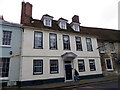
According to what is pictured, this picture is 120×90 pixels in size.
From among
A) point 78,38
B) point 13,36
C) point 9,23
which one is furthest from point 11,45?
point 78,38

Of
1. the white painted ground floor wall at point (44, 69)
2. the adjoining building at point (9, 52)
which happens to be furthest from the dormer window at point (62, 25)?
the adjoining building at point (9, 52)

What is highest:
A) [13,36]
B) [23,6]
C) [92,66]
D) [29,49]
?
[23,6]

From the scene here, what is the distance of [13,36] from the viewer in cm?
1033

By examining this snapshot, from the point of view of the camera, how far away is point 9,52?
976 centimetres

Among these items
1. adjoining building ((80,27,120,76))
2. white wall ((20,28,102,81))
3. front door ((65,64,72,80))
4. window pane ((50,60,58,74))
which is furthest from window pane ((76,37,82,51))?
window pane ((50,60,58,74))

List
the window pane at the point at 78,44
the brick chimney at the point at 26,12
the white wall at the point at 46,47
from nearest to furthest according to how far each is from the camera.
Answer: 1. the white wall at the point at 46,47
2. the brick chimney at the point at 26,12
3. the window pane at the point at 78,44

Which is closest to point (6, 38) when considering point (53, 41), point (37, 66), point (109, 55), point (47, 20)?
point (37, 66)

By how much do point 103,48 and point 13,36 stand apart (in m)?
15.0

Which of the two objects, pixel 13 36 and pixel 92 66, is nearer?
pixel 13 36

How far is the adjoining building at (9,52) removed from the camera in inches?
364

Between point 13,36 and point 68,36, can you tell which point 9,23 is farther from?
point 68,36

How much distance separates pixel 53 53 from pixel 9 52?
5.31 meters

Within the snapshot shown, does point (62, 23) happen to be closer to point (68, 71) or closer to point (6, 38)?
point (68, 71)

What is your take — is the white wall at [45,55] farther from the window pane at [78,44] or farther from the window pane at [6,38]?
the window pane at [6,38]
